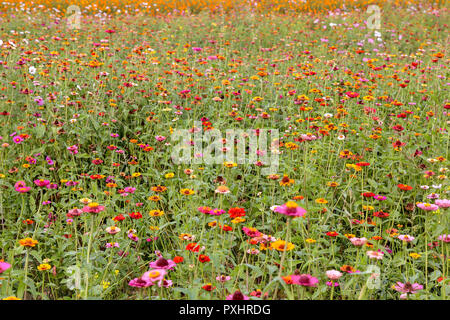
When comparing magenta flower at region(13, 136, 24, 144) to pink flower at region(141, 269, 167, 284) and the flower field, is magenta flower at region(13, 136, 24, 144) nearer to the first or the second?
the flower field

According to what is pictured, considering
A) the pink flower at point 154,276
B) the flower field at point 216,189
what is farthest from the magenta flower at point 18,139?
the pink flower at point 154,276

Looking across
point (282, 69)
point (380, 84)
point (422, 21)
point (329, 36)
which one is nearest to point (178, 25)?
point (329, 36)

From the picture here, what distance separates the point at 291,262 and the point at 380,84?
3.53 meters

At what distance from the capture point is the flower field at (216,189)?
1.96m

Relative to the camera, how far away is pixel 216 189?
7.20ft

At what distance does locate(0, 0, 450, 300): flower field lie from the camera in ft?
6.45

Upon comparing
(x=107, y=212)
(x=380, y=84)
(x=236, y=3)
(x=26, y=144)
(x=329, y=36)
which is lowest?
(x=107, y=212)

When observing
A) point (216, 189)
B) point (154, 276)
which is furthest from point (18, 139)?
point (154, 276)

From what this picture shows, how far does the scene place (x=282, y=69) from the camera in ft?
18.0

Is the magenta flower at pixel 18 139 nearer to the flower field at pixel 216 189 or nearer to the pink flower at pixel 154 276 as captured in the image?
the flower field at pixel 216 189

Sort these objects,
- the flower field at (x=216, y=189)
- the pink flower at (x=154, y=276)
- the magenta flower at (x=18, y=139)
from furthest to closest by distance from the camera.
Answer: the magenta flower at (x=18, y=139) → the flower field at (x=216, y=189) → the pink flower at (x=154, y=276)

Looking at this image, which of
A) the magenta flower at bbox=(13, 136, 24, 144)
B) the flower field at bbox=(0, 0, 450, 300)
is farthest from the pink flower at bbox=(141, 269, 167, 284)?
the magenta flower at bbox=(13, 136, 24, 144)

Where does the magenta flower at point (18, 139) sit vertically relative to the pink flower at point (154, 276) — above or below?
above
